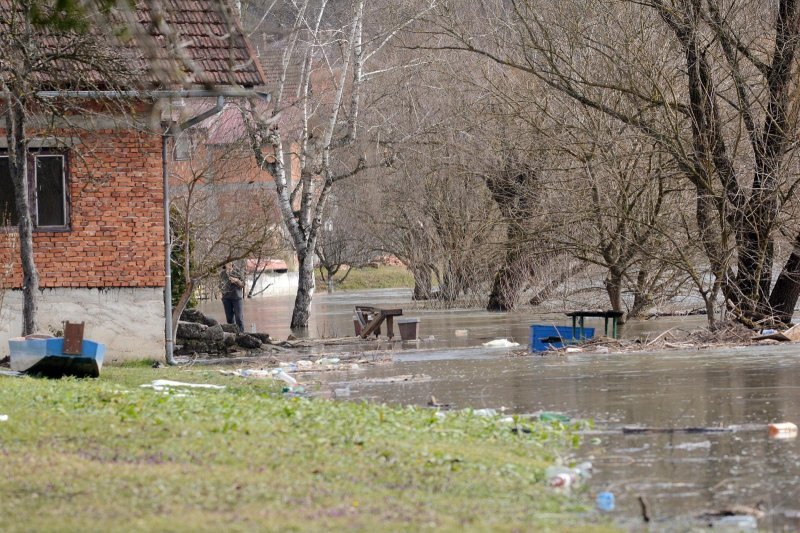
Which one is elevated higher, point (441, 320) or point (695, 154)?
point (695, 154)

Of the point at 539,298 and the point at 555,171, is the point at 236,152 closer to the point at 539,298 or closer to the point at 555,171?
the point at 555,171

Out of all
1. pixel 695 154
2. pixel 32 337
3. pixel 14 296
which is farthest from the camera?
pixel 695 154

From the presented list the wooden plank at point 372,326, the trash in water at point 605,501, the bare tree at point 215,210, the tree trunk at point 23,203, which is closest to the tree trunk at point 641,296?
the wooden plank at point 372,326

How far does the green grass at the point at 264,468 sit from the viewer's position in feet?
22.9

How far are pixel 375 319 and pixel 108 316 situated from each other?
8107 millimetres

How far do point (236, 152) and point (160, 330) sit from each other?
12602mm

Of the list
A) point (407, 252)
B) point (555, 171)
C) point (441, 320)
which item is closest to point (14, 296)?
point (555, 171)

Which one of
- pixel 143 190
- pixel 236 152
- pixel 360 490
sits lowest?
pixel 360 490

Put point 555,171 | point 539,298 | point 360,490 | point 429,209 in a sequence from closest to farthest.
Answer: point 360,490
point 555,171
point 539,298
point 429,209

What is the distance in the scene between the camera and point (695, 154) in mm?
24359

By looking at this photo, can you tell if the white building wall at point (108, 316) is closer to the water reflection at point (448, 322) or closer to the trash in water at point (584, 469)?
the water reflection at point (448, 322)

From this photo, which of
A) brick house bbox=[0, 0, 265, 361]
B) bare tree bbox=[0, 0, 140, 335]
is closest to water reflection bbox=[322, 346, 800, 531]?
brick house bbox=[0, 0, 265, 361]

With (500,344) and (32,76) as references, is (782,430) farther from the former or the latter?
(500,344)

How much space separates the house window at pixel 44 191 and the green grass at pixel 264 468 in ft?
28.0
